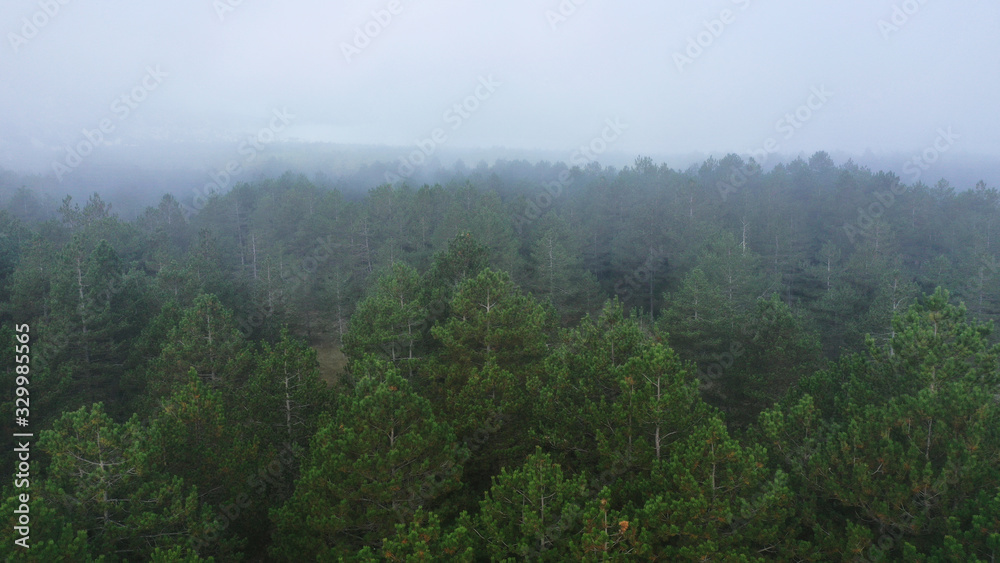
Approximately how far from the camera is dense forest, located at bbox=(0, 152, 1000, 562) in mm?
9625

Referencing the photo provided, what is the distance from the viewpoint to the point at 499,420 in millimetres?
14055

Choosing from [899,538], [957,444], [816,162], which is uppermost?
[816,162]

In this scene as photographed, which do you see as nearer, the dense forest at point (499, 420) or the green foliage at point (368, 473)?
the dense forest at point (499, 420)

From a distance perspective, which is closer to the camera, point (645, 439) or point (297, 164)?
point (645, 439)

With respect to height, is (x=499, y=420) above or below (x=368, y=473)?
above

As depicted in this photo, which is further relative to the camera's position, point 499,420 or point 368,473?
point 499,420

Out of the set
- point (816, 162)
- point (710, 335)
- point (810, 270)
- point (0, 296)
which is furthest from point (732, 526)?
point (816, 162)

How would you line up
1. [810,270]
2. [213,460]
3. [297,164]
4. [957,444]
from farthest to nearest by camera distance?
[297,164] → [810,270] → [213,460] → [957,444]

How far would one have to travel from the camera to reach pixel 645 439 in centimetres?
1202

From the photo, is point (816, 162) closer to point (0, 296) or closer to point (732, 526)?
point (732, 526)

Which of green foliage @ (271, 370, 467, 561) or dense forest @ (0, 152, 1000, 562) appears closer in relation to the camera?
dense forest @ (0, 152, 1000, 562)

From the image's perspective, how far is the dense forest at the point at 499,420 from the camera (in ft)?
31.6

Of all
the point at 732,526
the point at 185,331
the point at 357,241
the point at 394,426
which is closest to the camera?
the point at 732,526

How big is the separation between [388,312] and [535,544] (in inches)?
415
